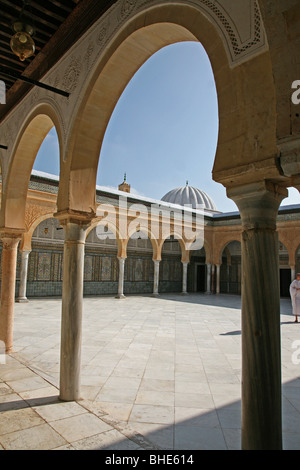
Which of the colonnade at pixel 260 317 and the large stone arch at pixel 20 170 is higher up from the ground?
the large stone arch at pixel 20 170

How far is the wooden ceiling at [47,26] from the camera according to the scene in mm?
3609

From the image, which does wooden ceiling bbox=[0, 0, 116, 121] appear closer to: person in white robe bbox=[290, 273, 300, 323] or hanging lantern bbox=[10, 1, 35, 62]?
hanging lantern bbox=[10, 1, 35, 62]

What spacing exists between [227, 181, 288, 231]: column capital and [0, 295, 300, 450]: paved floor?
205 cm

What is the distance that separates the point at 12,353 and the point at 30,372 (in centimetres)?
123

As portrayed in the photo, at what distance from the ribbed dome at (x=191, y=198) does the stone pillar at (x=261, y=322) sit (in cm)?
3155

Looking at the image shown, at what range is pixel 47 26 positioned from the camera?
4.02 meters

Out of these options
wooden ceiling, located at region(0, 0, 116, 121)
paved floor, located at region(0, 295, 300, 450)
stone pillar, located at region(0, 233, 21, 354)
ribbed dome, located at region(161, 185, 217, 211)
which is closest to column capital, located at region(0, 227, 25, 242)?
stone pillar, located at region(0, 233, 21, 354)

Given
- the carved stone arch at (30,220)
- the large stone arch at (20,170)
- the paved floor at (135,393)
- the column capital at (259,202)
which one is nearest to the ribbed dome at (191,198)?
the carved stone arch at (30,220)

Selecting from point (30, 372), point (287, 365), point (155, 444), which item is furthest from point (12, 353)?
point (287, 365)

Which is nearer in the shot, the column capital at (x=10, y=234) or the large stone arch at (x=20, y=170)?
the large stone arch at (x=20, y=170)

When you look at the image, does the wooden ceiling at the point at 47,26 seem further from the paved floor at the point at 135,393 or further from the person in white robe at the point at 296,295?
the person in white robe at the point at 296,295
